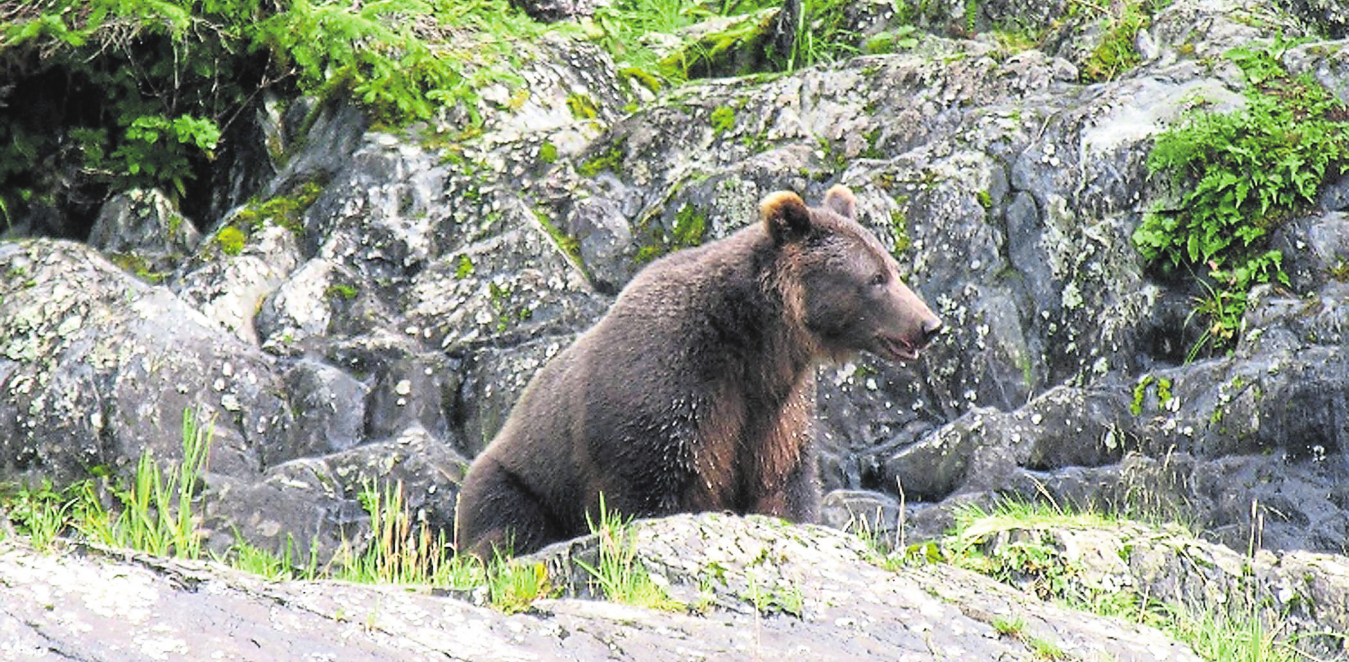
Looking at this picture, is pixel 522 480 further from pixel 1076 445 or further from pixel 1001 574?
pixel 1076 445

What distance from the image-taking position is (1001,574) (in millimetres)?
6188

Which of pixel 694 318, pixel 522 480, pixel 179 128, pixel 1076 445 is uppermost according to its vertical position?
pixel 179 128

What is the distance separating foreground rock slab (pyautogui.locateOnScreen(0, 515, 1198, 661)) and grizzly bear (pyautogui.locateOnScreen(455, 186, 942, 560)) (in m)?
1.47

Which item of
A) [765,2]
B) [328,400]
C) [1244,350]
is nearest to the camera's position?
[1244,350]

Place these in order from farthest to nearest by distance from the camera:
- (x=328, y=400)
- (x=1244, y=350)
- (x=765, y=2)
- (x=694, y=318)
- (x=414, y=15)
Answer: (x=765, y=2), (x=414, y=15), (x=328, y=400), (x=1244, y=350), (x=694, y=318)

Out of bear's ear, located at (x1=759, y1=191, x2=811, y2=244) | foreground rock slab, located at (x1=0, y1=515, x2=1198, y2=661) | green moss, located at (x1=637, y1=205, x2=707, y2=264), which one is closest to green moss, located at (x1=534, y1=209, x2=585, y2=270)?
green moss, located at (x1=637, y1=205, x2=707, y2=264)

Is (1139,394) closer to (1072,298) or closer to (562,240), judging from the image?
(1072,298)

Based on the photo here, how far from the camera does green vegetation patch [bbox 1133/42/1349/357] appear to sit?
888cm

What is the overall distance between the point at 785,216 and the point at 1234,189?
321cm

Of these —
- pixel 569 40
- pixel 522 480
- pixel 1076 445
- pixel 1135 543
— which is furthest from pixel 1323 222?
pixel 569 40

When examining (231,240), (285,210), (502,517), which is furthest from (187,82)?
(502,517)

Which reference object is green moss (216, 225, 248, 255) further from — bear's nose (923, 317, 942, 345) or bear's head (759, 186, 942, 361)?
bear's nose (923, 317, 942, 345)

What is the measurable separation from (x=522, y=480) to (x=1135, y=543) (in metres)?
3.07

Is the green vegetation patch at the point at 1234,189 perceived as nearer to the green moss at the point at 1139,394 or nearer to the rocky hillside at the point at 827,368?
the rocky hillside at the point at 827,368
